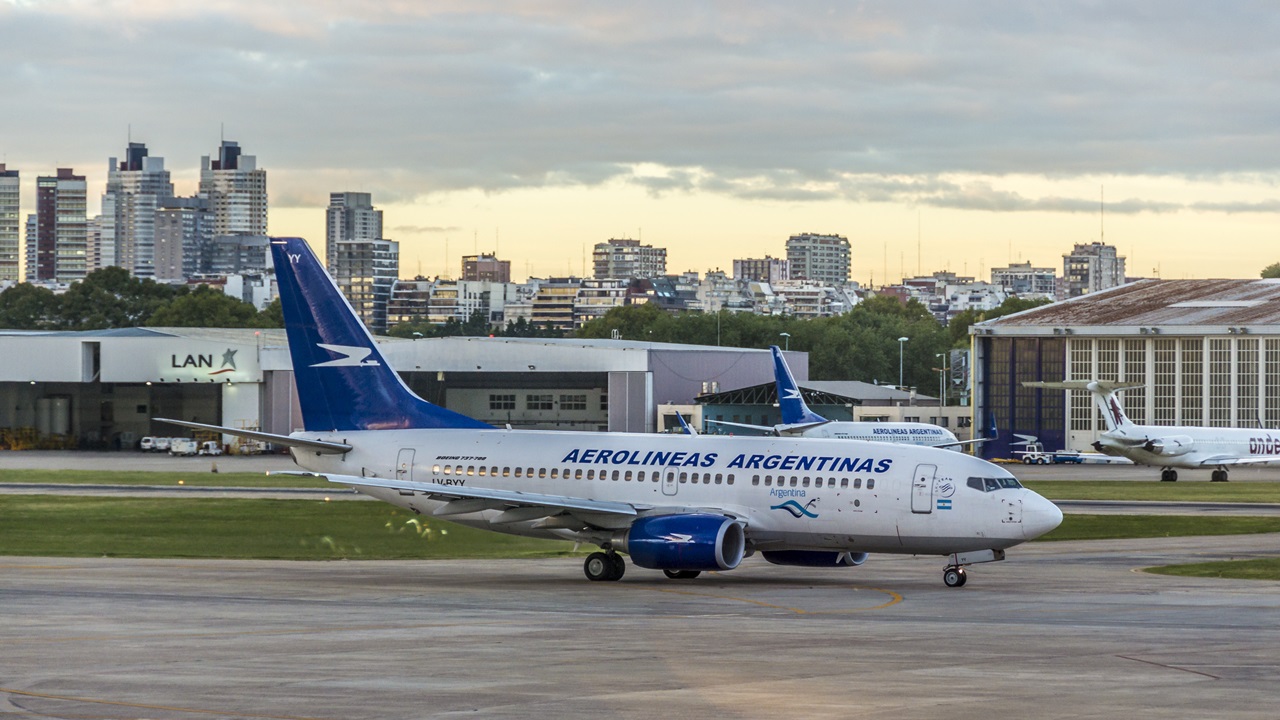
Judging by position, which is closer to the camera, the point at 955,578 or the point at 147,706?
the point at 147,706

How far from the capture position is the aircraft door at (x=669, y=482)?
4294cm

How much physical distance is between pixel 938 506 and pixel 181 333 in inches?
4734

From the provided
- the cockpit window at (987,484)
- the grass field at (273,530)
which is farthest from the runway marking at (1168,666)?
the grass field at (273,530)

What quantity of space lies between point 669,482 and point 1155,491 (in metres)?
58.5

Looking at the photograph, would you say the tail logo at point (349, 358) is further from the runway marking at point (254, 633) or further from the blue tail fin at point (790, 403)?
the blue tail fin at point (790, 403)

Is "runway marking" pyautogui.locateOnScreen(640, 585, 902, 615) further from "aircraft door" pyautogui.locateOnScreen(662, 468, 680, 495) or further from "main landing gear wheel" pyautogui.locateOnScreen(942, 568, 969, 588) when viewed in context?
"aircraft door" pyautogui.locateOnScreen(662, 468, 680, 495)

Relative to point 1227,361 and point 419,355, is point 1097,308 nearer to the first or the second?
point 1227,361

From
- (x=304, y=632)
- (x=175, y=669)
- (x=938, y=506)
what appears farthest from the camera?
(x=938, y=506)

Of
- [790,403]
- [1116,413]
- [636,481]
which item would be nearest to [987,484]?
[636,481]

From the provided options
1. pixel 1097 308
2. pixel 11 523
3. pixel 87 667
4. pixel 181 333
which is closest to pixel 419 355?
pixel 181 333

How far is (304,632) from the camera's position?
102 feet

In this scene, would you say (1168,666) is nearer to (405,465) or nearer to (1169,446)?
(405,465)

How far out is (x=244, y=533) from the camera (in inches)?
2330

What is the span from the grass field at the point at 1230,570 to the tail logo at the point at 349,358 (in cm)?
2262
